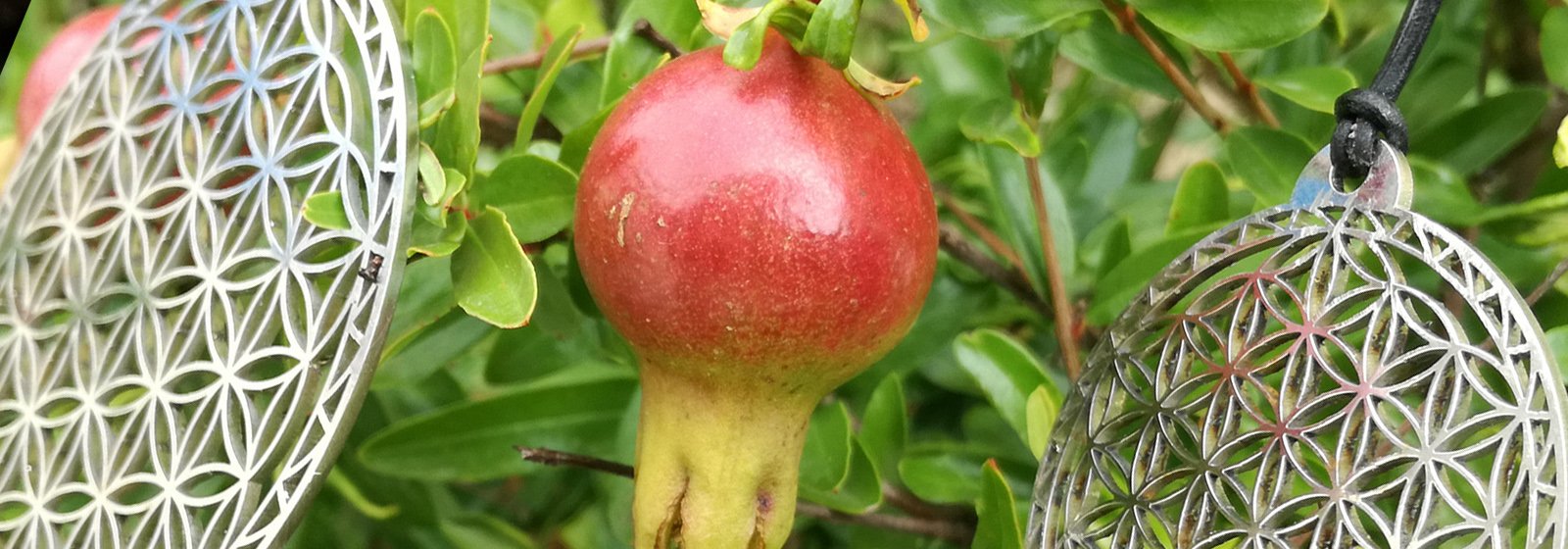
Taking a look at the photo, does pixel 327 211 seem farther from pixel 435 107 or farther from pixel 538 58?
pixel 538 58

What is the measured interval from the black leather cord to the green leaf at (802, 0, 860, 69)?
0.51 ft

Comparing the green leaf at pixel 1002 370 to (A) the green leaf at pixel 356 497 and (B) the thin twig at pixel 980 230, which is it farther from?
(A) the green leaf at pixel 356 497

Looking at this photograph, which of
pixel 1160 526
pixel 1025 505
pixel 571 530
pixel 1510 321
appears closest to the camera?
pixel 1510 321

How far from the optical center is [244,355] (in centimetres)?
39

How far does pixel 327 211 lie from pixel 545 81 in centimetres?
11

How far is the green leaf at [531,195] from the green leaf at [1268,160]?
0.93 feet

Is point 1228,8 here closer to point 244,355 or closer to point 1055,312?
point 1055,312

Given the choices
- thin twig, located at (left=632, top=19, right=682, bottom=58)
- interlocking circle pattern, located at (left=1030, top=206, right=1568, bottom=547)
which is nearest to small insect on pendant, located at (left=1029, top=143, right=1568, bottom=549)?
interlocking circle pattern, located at (left=1030, top=206, right=1568, bottom=547)

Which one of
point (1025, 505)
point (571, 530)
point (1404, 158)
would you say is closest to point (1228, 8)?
point (1404, 158)

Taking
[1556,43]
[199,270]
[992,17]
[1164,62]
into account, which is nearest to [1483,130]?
[1556,43]

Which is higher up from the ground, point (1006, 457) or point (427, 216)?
point (427, 216)

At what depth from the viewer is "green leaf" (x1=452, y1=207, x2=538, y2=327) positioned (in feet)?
1.29

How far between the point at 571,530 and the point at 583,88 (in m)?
0.43

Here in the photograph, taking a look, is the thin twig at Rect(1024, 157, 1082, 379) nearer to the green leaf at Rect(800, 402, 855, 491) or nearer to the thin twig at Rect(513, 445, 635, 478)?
the green leaf at Rect(800, 402, 855, 491)
